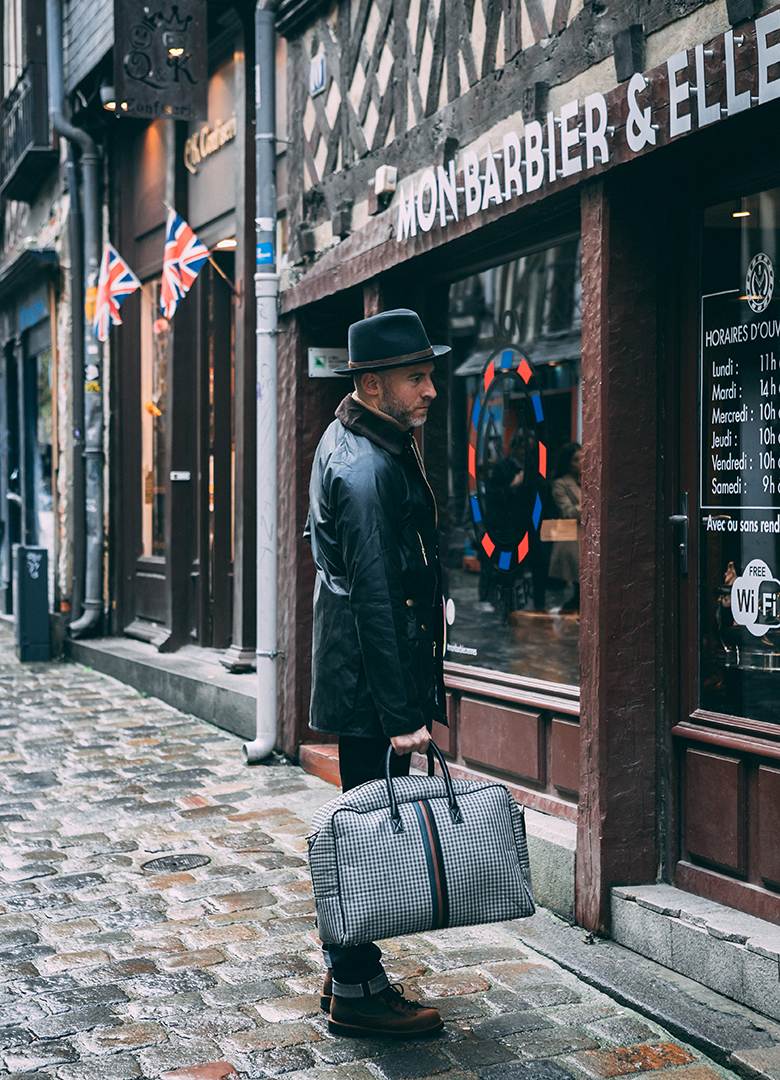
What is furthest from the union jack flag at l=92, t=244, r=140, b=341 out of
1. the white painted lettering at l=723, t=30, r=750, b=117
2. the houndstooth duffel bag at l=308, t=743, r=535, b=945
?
the houndstooth duffel bag at l=308, t=743, r=535, b=945

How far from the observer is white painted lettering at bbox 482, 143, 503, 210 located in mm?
4879

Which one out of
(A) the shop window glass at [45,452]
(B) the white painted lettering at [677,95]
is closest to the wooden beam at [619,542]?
(B) the white painted lettering at [677,95]

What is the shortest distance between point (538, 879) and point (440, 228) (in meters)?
2.79

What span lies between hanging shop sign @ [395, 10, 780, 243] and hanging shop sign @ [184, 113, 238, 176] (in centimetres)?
397

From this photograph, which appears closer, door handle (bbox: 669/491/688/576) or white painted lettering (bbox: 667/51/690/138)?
white painted lettering (bbox: 667/51/690/138)

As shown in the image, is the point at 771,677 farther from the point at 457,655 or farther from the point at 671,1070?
the point at 457,655

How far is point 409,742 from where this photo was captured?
3.36m

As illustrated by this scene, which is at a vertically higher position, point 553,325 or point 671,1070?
point 553,325

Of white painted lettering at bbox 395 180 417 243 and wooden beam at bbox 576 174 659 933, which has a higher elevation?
white painted lettering at bbox 395 180 417 243

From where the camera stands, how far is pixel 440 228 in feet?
17.8

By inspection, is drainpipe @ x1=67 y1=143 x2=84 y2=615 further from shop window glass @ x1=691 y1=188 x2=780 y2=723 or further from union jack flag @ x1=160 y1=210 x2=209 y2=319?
shop window glass @ x1=691 y1=188 x2=780 y2=723

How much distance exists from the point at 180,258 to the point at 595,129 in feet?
16.8

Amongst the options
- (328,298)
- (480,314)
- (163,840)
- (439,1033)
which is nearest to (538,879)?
(439,1033)

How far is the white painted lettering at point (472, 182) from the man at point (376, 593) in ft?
5.42
